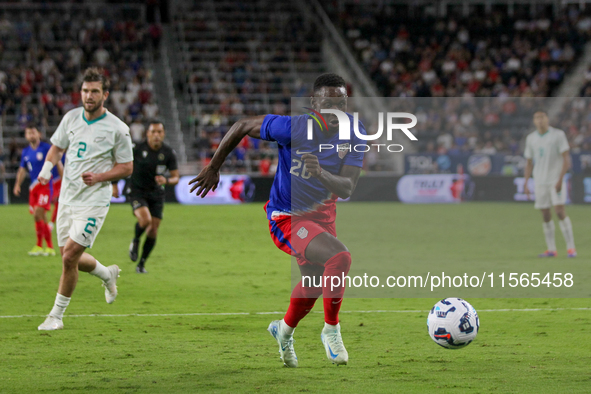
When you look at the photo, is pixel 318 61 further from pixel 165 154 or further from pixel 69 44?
pixel 165 154

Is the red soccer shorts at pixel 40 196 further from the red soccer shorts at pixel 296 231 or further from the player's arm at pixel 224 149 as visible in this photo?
the red soccer shorts at pixel 296 231

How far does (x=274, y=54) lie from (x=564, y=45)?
13.5 meters

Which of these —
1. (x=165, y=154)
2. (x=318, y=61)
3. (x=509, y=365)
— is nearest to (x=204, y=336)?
(x=509, y=365)

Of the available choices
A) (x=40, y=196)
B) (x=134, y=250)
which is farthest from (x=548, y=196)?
(x=40, y=196)

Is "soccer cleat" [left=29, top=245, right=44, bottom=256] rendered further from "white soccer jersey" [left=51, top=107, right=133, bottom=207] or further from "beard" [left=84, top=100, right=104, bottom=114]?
"beard" [left=84, top=100, right=104, bottom=114]

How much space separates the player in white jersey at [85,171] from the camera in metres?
7.11

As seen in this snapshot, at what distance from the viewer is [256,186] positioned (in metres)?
26.5

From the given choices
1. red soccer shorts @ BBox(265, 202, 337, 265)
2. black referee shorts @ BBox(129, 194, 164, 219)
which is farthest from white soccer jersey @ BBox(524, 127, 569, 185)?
red soccer shorts @ BBox(265, 202, 337, 265)

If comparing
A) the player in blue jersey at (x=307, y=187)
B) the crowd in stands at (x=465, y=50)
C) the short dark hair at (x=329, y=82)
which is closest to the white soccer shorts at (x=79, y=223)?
the player in blue jersey at (x=307, y=187)

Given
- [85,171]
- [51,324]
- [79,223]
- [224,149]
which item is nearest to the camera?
[224,149]

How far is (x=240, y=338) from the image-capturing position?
675 cm

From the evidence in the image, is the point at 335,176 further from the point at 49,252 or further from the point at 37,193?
the point at 49,252

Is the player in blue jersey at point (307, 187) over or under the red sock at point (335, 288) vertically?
over

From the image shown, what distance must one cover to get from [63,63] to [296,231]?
2720 centimetres
